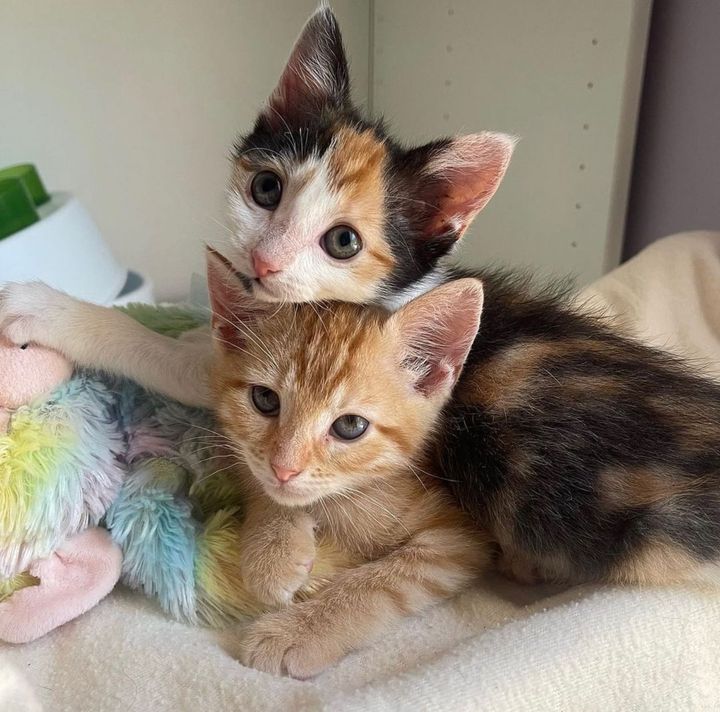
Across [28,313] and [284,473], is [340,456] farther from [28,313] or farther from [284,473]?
[28,313]

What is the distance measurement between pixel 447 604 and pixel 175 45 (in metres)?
1.55

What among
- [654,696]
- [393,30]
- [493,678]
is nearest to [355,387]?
[493,678]

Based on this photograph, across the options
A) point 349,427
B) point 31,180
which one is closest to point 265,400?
point 349,427

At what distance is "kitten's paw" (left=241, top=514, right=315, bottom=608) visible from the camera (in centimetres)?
88

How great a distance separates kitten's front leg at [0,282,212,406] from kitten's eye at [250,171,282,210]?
0.71 feet

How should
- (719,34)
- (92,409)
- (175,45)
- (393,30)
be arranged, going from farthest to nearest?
(393,30), (175,45), (719,34), (92,409)

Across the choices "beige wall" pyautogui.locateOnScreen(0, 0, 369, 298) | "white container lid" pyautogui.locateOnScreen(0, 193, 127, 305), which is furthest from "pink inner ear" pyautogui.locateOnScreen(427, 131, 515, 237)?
"beige wall" pyautogui.locateOnScreen(0, 0, 369, 298)

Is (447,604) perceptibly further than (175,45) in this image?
No

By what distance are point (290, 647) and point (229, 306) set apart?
16.2 inches

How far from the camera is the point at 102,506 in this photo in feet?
3.00

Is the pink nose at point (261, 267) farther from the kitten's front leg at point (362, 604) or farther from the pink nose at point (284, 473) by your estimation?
the kitten's front leg at point (362, 604)

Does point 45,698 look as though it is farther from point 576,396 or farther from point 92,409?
point 576,396

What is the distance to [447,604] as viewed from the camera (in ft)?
3.09

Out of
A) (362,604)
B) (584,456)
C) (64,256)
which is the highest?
(64,256)
